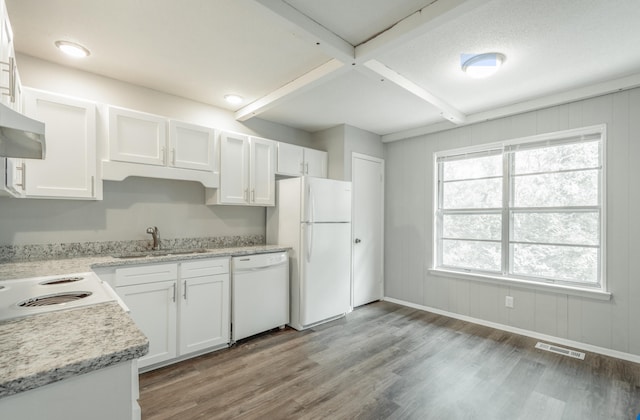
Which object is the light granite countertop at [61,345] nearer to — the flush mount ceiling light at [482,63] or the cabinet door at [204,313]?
the cabinet door at [204,313]

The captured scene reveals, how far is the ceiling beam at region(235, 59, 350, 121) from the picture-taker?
2444 millimetres

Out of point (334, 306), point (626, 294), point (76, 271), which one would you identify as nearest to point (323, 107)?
point (334, 306)

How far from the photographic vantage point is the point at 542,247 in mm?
3260

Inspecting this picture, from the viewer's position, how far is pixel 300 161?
152 inches

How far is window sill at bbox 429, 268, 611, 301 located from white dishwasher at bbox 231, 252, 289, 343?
81.9 inches

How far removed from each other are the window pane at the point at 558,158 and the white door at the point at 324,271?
7.01 feet

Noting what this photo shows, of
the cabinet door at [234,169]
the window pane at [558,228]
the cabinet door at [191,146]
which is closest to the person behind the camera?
the cabinet door at [191,146]

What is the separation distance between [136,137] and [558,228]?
427cm

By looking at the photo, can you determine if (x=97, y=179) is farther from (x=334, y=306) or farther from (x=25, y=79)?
(x=334, y=306)

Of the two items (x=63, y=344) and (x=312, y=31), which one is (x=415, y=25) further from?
(x=63, y=344)

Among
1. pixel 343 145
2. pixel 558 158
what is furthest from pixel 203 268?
pixel 558 158

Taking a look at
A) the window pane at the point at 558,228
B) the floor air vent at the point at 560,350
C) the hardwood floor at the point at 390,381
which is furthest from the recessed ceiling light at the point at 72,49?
the floor air vent at the point at 560,350

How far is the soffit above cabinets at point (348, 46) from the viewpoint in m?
1.84

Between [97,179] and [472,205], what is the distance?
402cm
